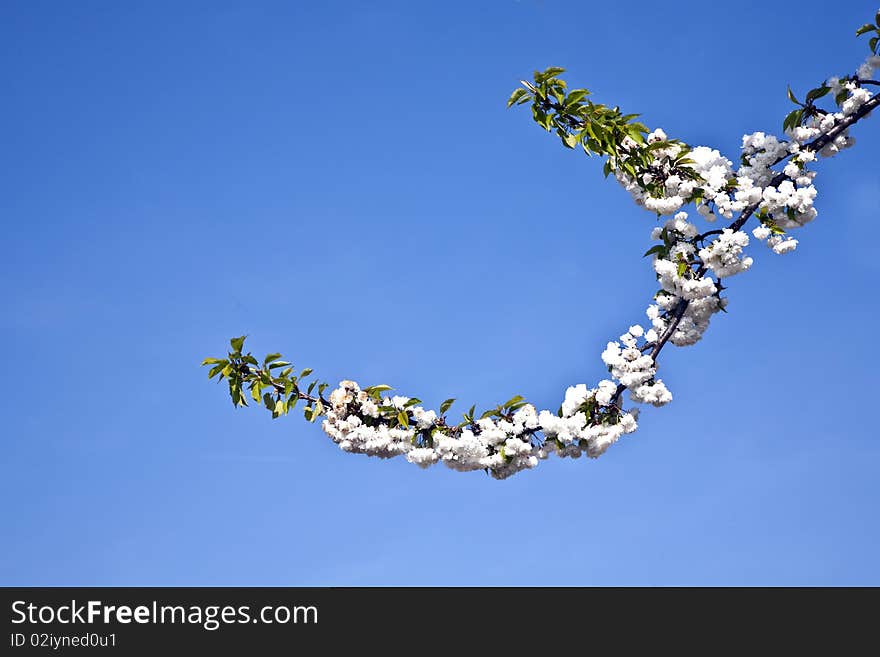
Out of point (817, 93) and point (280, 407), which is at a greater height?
point (817, 93)

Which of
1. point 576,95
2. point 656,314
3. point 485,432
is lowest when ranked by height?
point 485,432

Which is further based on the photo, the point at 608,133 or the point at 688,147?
the point at 688,147

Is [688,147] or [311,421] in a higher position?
[688,147]

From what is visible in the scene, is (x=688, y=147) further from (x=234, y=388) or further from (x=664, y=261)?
(x=234, y=388)

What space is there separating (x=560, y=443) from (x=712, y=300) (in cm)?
186

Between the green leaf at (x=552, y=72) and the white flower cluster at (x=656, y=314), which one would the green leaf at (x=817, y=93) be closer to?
the white flower cluster at (x=656, y=314)

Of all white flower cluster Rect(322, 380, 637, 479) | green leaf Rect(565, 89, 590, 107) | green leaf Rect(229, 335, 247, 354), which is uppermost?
green leaf Rect(565, 89, 590, 107)

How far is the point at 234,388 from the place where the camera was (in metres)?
8.50

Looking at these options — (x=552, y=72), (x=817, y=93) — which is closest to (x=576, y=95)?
(x=552, y=72)

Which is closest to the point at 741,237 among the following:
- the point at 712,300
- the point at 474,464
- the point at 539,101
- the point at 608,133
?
the point at 712,300

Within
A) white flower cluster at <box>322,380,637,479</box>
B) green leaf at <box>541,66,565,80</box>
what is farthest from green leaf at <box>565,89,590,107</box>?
white flower cluster at <box>322,380,637,479</box>

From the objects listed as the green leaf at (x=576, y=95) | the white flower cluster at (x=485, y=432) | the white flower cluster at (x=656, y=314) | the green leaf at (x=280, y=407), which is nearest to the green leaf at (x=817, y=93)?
the white flower cluster at (x=656, y=314)

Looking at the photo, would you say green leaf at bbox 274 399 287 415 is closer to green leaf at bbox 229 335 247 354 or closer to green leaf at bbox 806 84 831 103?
green leaf at bbox 229 335 247 354

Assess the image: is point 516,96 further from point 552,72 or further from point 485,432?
point 485,432
